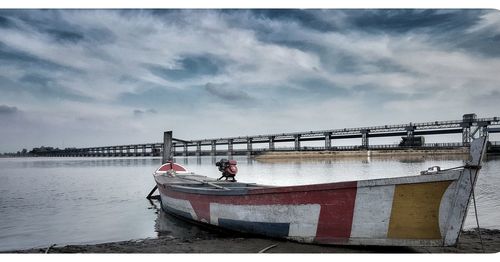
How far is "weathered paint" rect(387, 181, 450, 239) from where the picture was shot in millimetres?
5641

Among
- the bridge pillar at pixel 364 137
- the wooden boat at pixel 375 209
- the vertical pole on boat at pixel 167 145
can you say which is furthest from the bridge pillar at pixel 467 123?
the bridge pillar at pixel 364 137

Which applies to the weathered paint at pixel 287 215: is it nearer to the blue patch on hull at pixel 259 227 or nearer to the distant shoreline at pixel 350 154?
the blue patch on hull at pixel 259 227

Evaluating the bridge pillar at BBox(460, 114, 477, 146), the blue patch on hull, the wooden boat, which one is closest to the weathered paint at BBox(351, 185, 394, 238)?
the wooden boat

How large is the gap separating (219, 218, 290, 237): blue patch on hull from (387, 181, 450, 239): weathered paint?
5.82 ft

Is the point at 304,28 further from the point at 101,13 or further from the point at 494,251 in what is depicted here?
the point at 494,251

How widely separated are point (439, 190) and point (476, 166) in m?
0.57

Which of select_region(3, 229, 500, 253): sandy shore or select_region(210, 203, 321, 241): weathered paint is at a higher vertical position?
select_region(210, 203, 321, 241): weathered paint

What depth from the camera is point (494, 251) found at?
646cm

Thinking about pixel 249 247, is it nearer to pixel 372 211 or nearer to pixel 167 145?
pixel 372 211

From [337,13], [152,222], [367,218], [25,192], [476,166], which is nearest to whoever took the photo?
[476,166]

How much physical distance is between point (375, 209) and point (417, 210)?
571 millimetres

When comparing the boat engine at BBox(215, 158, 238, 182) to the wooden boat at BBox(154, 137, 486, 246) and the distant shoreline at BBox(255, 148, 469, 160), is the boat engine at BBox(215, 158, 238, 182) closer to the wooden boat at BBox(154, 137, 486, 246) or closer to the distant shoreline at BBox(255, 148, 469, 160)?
the wooden boat at BBox(154, 137, 486, 246)

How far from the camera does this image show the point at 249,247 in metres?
6.74
